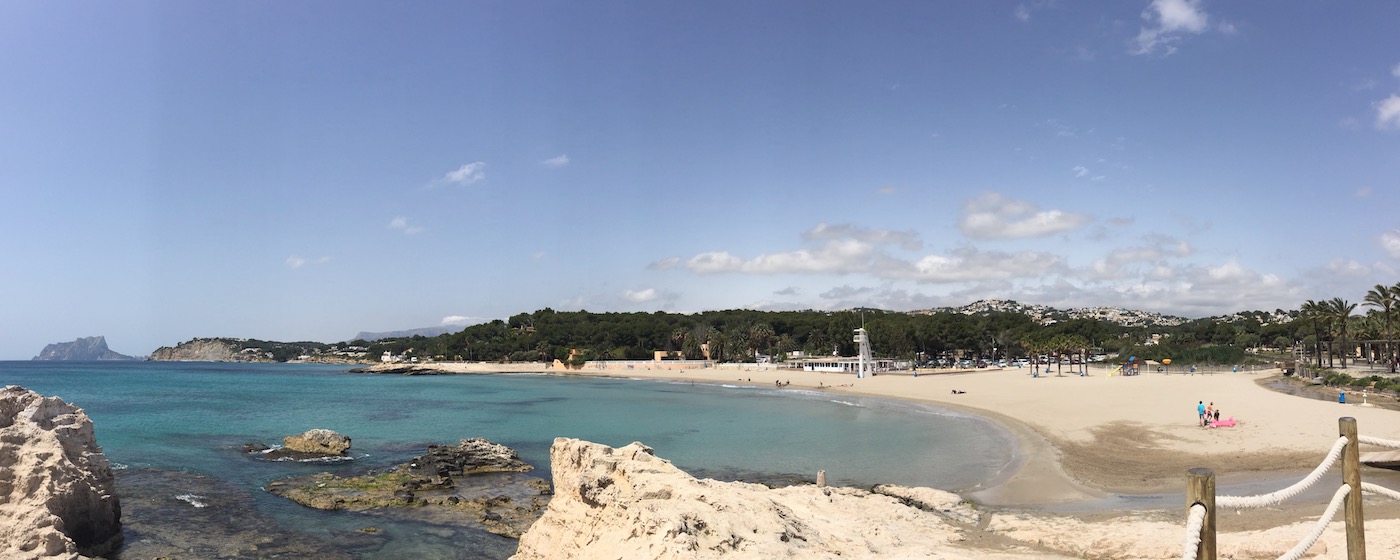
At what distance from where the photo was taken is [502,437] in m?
31.7

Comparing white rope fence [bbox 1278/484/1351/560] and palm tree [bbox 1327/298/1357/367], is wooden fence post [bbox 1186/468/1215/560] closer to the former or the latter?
white rope fence [bbox 1278/484/1351/560]

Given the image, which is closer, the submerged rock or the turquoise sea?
the submerged rock

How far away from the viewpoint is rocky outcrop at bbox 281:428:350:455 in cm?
2644

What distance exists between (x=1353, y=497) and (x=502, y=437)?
1186 inches

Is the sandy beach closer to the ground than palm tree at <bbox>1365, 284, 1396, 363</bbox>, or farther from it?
closer to the ground

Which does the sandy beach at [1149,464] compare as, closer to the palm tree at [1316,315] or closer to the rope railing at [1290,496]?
the rope railing at [1290,496]

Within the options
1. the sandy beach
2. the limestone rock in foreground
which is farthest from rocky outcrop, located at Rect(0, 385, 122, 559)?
the sandy beach

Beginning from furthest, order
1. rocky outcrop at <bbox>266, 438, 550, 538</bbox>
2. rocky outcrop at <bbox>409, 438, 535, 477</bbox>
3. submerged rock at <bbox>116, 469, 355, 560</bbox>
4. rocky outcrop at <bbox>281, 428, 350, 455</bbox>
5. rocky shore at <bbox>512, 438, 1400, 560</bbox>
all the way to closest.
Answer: rocky outcrop at <bbox>281, 428, 350, 455</bbox>, rocky outcrop at <bbox>409, 438, 535, 477</bbox>, rocky outcrop at <bbox>266, 438, 550, 538</bbox>, submerged rock at <bbox>116, 469, 355, 560</bbox>, rocky shore at <bbox>512, 438, 1400, 560</bbox>

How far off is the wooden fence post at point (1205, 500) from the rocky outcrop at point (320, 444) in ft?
92.4

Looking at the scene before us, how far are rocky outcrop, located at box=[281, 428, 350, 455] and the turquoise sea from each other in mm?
935

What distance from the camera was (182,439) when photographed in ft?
101

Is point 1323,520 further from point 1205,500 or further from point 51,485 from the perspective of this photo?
point 51,485

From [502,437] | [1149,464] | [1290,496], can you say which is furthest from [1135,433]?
[502,437]

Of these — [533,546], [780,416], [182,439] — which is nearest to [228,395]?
[182,439]
